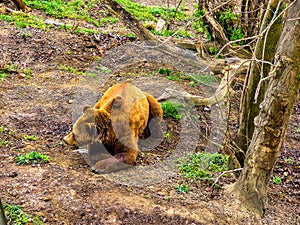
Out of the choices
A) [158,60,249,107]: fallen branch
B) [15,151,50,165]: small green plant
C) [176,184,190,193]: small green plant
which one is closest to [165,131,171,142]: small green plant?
[158,60,249,107]: fallen branch

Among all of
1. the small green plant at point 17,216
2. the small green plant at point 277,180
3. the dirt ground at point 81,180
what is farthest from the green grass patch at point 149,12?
the small green plant at point 17,216

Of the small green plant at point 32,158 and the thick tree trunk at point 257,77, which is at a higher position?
the thick tree trunk at point 257,77

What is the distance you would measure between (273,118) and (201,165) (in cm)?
183

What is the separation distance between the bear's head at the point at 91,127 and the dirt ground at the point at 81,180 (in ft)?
0.88

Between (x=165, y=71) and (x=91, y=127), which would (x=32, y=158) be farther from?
(x=165, y=71)

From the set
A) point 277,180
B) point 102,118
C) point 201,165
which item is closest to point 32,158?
point 102,118

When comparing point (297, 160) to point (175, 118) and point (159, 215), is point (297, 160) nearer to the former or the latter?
point (175, 118)

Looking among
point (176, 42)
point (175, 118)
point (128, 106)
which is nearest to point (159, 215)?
point (128, 106)

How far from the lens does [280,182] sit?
583 centimetres

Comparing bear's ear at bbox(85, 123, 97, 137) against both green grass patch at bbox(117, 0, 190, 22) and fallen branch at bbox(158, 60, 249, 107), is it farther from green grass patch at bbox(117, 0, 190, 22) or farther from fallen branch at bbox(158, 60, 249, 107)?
green grass patch at bbox(117, 0, 190, 22)

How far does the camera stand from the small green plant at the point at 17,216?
3.85 metres

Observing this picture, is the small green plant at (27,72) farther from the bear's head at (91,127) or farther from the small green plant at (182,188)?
the small green plant at (182,188)

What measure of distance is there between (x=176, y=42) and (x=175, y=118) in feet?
6.54

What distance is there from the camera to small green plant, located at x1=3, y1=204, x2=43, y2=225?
12.6ft
